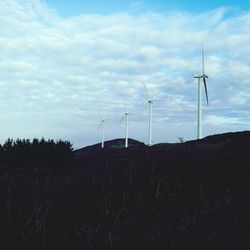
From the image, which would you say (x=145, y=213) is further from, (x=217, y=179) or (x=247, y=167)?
(x=247, y=167)

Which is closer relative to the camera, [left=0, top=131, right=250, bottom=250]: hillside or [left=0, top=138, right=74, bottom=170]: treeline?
[left=0, top=131, right=250, bottom=250]: hillside

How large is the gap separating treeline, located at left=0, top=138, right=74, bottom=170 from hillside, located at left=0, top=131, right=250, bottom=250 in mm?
3923

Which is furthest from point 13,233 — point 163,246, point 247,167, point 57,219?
point 247,167

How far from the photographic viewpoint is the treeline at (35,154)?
87.4 feet

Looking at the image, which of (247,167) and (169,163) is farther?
(169,163)

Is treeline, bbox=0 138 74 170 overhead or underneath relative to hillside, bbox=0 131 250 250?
overhead

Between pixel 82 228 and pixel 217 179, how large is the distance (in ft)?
23.2

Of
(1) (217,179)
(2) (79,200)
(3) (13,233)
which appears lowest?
(3) (13,233)

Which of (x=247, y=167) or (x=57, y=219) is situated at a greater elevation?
(x=247, y=167)

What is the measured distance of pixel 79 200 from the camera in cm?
1675

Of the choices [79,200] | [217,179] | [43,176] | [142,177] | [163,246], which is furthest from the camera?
[43,176]

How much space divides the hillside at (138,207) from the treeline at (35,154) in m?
3.92

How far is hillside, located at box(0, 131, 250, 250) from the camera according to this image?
Result: 1236 centimetres

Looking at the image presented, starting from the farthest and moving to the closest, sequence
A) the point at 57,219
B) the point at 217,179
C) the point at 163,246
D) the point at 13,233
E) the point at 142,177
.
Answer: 1. the point at 142,177
2. the point at 217,179
3. the point at 57,219
4. the point at 13,233
5. the point at 163,246
